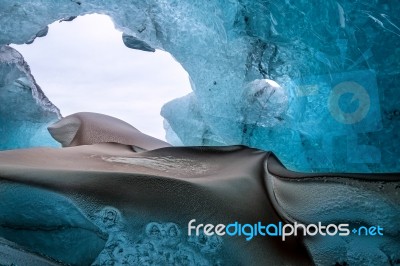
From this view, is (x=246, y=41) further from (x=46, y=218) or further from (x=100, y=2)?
(x=46, y=218)

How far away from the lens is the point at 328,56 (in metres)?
2.53

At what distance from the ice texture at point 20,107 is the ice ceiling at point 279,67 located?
0.01 metres

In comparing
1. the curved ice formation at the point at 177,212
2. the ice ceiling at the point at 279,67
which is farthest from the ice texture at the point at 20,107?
the curved ice formation at the point at 177,212

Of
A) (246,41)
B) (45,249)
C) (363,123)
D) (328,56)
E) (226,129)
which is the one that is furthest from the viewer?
(226,129)

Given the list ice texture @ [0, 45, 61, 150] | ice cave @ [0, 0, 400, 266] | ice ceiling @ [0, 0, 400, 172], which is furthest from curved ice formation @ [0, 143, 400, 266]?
ice texture @ [0, 45, 61, 150]

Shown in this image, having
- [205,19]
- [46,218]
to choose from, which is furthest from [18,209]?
[205,19]

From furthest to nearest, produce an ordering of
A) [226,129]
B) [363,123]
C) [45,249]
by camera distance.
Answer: [226,129], [363,123], [45,249]

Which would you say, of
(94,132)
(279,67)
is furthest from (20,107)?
(279,67)

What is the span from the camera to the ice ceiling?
7.48 ft

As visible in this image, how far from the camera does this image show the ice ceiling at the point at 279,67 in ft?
7.48

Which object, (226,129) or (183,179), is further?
(226,129)

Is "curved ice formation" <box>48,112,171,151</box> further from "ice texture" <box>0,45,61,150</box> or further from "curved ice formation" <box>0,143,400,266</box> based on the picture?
"ice texture" <box>0,45,61,150</box>

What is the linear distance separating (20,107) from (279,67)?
226 cm

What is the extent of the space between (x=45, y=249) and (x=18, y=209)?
0.14 meters
